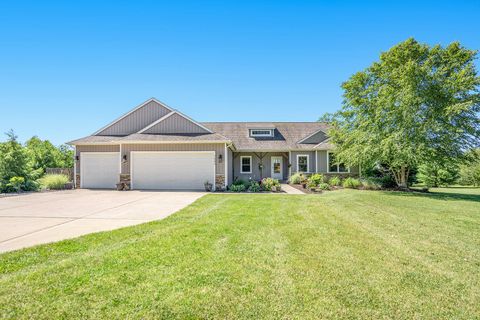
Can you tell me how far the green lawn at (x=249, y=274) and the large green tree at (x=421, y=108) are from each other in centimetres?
831

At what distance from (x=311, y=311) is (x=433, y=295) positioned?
5.13 ft

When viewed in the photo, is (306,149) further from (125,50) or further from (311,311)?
(311,311)

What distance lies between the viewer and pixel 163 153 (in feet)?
50.4

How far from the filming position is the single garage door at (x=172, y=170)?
15250mm

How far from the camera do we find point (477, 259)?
159 inches

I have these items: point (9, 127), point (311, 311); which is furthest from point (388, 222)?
point (9, 127)

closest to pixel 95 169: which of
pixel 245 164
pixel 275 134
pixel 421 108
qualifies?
pixel 245 164

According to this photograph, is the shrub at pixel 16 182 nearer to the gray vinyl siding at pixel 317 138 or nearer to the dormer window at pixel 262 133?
the dormer window at pixel 262 133

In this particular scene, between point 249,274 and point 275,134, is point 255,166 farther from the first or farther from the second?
point 249,274

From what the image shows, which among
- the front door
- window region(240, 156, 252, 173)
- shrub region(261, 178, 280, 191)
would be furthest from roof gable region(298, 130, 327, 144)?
shrub region(261, 178, 280, 191)

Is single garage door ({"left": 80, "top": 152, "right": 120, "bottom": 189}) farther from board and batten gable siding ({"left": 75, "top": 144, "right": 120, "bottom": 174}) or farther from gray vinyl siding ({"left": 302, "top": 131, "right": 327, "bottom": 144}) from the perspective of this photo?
gray vinyl siding ({"left": 302, "top": 131, "right": 327, "bottom": 144})

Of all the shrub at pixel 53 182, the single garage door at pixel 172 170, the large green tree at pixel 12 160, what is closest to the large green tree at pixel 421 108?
the single garage door at pixel 172 170

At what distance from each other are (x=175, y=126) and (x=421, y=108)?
47.4 ft

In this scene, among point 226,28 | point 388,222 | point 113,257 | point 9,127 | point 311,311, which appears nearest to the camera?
point 311,311
